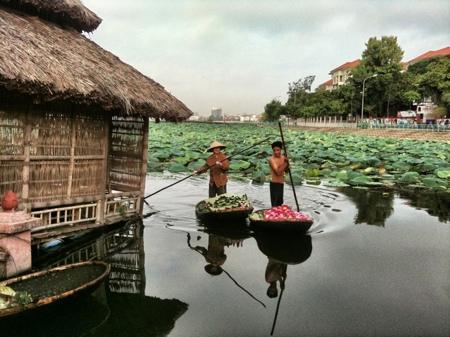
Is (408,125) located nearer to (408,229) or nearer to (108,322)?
(408,229)

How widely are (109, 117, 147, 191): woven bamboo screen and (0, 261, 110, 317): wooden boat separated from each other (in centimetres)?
334

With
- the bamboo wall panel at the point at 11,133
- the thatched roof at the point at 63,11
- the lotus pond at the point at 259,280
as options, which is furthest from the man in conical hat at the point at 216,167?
the bamboo wall panel at the point at 11,133

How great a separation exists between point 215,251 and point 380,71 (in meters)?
43.1

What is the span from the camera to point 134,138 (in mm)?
8023

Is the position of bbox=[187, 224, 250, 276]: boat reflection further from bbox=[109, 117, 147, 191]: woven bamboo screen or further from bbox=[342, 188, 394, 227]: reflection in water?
bbox=[342, 188, 394, 227]: reflection in water

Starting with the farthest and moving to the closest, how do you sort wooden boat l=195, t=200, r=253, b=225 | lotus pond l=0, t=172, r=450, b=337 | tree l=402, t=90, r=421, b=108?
tree l=402, t=90, r=421, b=108
wooden boat l=195, t=200, r=253, b=225
lotus pond l=0, t=172, r=450, b=337

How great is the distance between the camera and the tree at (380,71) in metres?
44.0

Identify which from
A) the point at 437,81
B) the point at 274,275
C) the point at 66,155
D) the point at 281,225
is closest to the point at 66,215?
the point at 66,155

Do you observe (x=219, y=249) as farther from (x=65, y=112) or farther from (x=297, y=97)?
(x=297, y=97)

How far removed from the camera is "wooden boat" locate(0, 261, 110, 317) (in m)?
3.77

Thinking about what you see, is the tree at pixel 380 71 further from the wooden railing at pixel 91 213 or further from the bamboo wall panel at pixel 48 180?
the bamboo wall panel at pixel 48 180

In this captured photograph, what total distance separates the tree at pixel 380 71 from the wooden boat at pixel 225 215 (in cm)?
4050

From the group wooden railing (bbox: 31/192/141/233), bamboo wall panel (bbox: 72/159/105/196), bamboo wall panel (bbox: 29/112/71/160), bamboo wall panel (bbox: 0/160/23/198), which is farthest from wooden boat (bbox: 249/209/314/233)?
bamboo wall panel (bbox: 0/160/23/198)

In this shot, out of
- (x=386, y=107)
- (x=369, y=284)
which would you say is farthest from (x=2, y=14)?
(x=386, y=107)
